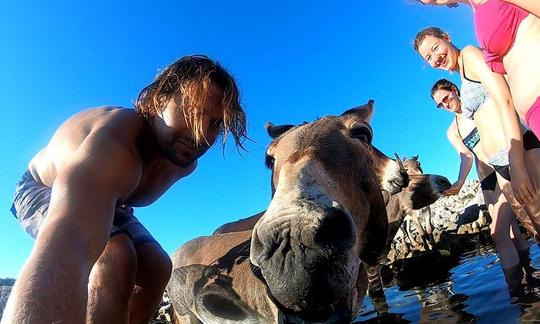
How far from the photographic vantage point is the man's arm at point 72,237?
156 cm

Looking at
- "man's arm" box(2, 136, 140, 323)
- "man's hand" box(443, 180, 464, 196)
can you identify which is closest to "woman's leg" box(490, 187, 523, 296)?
"man's hand" box(443, 180, 464, 196)

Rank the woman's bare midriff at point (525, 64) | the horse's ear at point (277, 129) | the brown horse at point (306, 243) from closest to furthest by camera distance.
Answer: the brown horse at point (306, 243), the woman's bare midriff at point (525, 64), the horse's ear at point (277, 129)

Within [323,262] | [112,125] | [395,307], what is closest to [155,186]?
[112,125]

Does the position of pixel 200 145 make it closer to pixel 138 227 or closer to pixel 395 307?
pixel 138 227

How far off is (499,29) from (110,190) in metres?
2.69

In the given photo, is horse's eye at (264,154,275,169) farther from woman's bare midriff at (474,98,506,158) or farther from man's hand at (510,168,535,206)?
woman's bare midriff at (474,98,506,158)

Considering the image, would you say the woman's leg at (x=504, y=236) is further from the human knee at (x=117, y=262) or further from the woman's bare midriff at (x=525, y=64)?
the human knee at (x=117, y=262)

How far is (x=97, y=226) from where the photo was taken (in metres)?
2.13

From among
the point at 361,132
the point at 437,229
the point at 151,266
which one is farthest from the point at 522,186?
the point at 437,229

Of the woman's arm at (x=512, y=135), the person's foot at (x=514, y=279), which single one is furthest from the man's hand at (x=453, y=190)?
the woman's arm at (x=512, y=135)

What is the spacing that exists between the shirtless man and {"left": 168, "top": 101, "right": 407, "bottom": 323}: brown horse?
33.8 inches

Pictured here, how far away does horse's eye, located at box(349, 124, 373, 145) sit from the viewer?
3602mm

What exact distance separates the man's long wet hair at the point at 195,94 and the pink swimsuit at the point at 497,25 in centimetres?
224

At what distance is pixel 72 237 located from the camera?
75.0 inches
